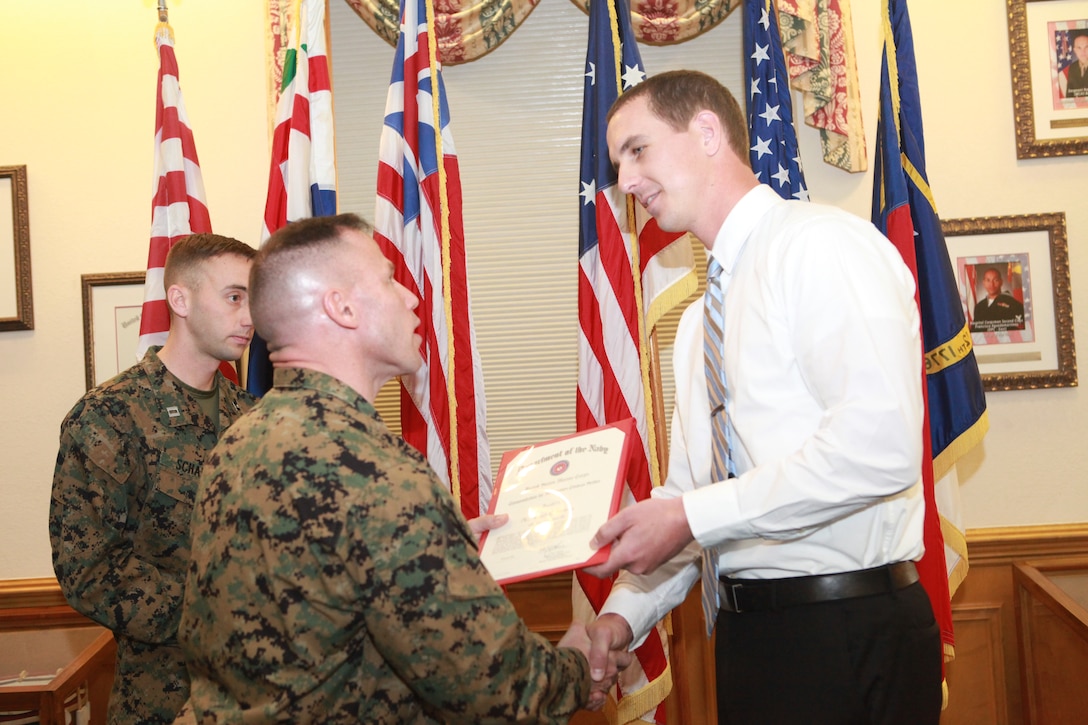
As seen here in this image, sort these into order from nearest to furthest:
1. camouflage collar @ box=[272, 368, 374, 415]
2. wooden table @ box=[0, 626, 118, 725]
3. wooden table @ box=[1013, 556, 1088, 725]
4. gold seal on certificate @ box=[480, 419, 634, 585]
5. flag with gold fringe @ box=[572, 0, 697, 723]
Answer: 1. camouflage collar @ box=[272, 368, 374, 415]
2. gold seal on certificate @ box=[480, 419, 634, 585]
3. wooden table @ box=[0, 626, 118, 725]
4. flag with gold fringe @ box=[572, 0, 697, 723]
5. wooden table @ box=[1013, 556, 1088, 725]

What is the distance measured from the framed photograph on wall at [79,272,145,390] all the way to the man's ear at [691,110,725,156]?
8.82ft

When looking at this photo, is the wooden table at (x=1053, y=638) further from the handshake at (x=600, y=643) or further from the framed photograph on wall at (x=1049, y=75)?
the handshake at (x=600, y=643)

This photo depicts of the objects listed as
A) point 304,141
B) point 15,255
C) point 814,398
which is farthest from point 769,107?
point 15,255

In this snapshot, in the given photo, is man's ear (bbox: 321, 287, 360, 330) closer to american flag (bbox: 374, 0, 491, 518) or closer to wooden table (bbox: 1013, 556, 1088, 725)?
american flag (bbox: 374, 0, 491, 518)

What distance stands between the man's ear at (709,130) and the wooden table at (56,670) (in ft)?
8.57

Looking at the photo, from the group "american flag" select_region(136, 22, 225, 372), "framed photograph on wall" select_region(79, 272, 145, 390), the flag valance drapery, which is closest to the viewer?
"american flag" select_region(136, 22, 225, 372)

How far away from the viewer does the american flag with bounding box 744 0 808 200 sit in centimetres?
324

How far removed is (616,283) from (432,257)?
25.2 inches

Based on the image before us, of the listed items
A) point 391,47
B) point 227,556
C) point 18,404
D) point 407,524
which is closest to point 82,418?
point 227,556

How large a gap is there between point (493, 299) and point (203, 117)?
4.76 ft

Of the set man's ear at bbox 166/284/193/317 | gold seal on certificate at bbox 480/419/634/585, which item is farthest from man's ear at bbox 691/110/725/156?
man's ear at bbox 166/284/193/317

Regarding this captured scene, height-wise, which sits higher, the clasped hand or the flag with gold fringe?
the flag with gold fringe

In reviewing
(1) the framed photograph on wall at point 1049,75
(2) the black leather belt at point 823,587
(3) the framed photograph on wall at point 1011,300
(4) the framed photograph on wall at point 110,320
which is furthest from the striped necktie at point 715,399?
(4) the framed photograph on wall at point 110,320

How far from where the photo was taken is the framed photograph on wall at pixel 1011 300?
3.69 meters
